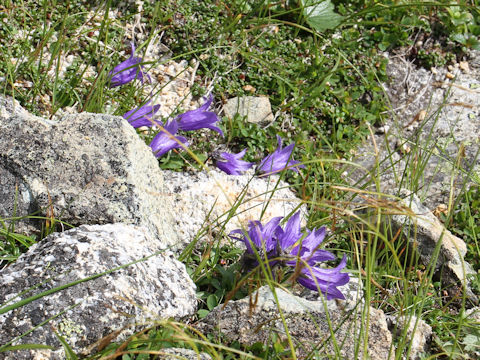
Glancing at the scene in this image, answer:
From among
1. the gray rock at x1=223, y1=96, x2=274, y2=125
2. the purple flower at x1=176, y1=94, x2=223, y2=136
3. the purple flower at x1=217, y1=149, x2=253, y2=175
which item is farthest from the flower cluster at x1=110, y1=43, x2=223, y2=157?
the gray rock at x1=223, y1=96, x2=274, y2=125

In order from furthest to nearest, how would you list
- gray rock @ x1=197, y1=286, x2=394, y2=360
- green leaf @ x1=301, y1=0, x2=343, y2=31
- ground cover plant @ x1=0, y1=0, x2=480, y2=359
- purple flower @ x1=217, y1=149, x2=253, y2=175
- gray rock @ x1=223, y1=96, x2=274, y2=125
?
green leaf @ x1=301, y1=0, x2=343, y2=31, gray rock @ x1=223, y1=96, x2=274, y2=125, purple flower @ x1=217, y1=149, x2=253, y2=175, ground cover plant @ x1=0, y1=0, x2=480, y2=359, gray rock @ x1=197, y1=286, x2=394, y2=360

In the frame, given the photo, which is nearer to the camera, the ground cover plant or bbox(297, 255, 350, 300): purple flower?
bbox(297, 255, 350, 300): purple flower

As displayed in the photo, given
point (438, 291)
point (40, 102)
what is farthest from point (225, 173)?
point (438, 291)

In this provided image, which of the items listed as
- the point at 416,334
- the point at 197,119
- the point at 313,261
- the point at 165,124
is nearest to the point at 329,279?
the point at 313,261

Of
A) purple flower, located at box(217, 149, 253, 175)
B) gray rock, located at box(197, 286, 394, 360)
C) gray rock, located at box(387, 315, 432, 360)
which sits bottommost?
gray rock, located at box(387, 315, 432, 360)

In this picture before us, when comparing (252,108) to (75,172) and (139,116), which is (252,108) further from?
(75,172)

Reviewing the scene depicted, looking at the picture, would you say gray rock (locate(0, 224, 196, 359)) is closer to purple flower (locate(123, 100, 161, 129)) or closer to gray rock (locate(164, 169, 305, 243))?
gray rock (locate(164, 169, 305, 243))

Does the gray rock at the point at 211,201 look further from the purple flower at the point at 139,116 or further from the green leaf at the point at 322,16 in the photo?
the green leaf at the point at 322,16
